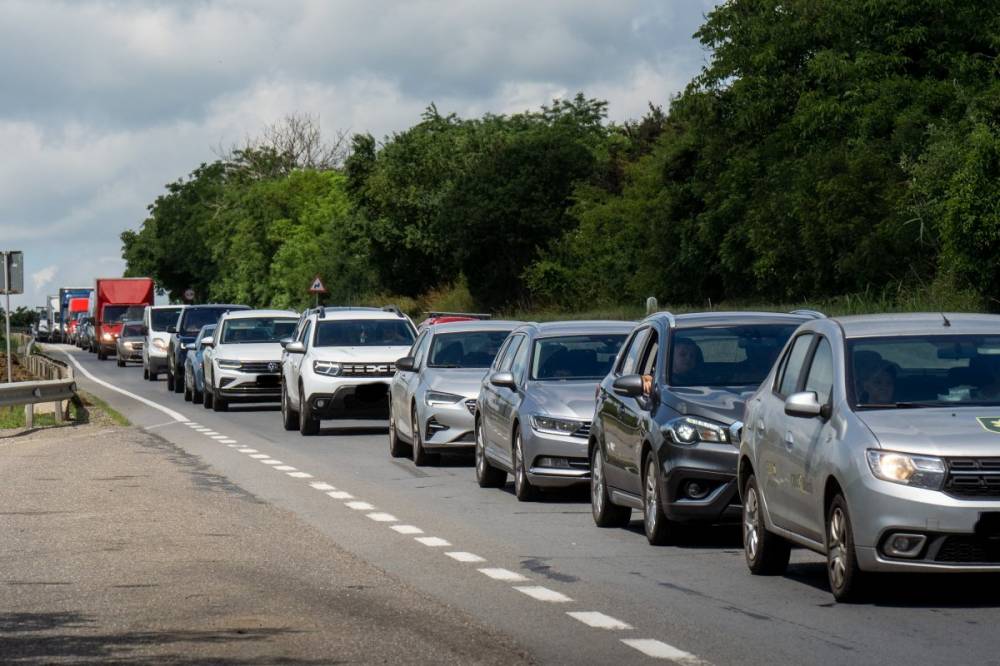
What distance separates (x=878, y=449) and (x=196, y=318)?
38211mm

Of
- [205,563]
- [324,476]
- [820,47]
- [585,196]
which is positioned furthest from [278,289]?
[205,563]

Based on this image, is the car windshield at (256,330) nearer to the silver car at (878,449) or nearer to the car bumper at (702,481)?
the car bumper at (702,481)

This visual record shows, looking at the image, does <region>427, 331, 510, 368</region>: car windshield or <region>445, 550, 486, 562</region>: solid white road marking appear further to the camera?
<region>427, 331, 510, 368</region>: car windshield

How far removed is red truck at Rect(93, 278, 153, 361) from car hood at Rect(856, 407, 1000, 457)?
6935 cm

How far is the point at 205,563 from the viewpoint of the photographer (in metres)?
13.0

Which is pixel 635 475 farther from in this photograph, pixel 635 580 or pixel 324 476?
pixel 324 476

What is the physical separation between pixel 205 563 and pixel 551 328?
6524 mm

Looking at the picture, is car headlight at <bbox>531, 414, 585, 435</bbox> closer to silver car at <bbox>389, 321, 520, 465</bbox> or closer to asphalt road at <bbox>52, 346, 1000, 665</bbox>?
asphalt road at <bbox>52, 346, 1000, 665</bbox>

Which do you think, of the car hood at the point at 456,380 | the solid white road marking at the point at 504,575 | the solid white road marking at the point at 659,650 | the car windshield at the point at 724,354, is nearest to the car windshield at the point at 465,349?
the car hood at the point at 456,380

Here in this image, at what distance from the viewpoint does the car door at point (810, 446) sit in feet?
35.8

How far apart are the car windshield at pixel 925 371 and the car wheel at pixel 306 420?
57.9 feet

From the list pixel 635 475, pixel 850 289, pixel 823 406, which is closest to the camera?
pixel 823 406

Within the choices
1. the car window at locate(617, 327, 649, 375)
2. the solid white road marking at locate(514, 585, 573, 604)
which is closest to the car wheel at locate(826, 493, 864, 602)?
the solid white road marking at locate(514, 585, 573, 604)

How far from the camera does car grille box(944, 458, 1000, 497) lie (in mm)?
10094
